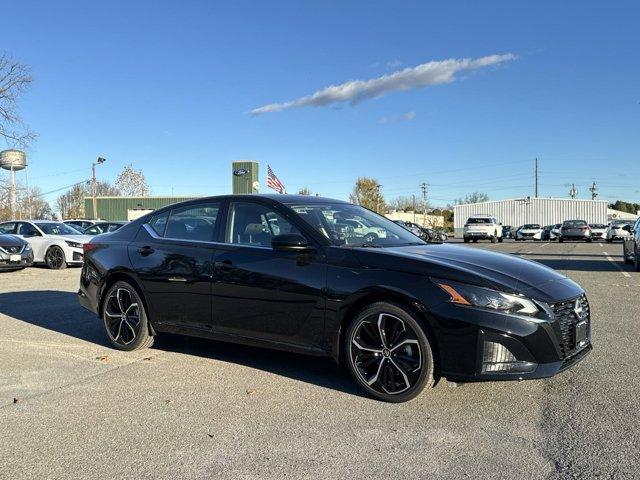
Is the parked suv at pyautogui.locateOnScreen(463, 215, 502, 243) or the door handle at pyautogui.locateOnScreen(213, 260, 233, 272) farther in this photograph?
the parked suv at pyautogui.locateOnScreen(463, 215, 502, 243)

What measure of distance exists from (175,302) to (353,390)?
2.01 metres

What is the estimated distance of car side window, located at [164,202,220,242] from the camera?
18.4 ft

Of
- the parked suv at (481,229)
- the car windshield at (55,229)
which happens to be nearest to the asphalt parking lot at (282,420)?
the car windshield at (55,229)

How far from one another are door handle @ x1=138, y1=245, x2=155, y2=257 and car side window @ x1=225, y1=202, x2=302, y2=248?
38.6 inches

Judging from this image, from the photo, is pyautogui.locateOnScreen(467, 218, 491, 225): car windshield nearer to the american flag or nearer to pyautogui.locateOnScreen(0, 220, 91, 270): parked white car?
the american flag

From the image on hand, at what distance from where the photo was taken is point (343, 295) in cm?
453

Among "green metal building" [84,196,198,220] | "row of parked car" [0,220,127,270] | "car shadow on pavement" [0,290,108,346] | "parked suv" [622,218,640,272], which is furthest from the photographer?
"green metal building" [84,196,198,220]

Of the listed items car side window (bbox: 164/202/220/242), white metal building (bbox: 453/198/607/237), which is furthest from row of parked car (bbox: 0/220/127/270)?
white metal building (bbox: 453/198/607/237)

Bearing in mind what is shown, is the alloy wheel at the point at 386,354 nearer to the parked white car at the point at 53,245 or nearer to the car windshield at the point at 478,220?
the parked white car at the point at 53,245

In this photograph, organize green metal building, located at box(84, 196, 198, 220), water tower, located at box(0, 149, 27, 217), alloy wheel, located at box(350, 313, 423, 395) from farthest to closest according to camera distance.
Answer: green metal building, located at box(84, 196, 198, 220) < water tower, located at box(0, 149, 27, 217) < alloy wheel, located at box(350, 313, 423, 395)

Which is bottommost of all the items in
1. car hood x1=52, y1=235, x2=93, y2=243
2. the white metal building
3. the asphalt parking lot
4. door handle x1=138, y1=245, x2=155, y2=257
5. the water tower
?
the asphalt parking lot

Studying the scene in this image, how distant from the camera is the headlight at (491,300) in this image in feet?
13.4

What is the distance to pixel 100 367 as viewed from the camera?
5516 millimetres

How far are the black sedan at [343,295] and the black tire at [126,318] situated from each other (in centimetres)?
1
